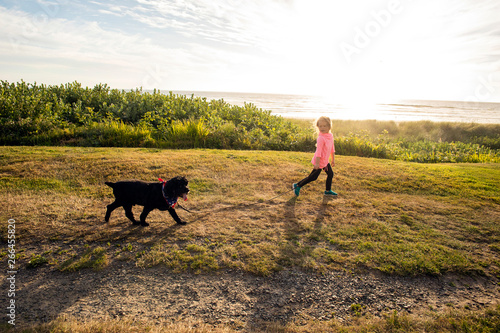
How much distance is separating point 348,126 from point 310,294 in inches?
801

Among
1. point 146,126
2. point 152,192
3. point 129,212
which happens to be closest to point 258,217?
point 152,192

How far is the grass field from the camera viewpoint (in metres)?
3.99

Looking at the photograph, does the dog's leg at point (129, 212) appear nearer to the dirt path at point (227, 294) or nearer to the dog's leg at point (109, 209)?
the dog's leg at point (109, 209)

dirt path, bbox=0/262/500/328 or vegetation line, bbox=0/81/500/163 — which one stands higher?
vegetation line, bbox=0/81/500/163

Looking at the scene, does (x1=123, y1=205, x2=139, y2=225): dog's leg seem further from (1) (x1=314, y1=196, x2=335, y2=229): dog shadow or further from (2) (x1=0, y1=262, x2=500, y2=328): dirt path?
(1) (x1=314, y1=196, x2=335, y2=229): dog shadow

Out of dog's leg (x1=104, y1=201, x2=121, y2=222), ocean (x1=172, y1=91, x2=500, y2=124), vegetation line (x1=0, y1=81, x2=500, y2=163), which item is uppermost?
ocean (x1=172, y1=91, x2=500, y2=124)

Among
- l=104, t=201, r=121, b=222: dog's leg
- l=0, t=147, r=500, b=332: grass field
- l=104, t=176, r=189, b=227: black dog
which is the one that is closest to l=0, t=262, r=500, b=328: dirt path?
l=0, t=147, r=500, b=332: grass field

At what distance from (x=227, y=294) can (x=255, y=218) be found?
2.08 metres

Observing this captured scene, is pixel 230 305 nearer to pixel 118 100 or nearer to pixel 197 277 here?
pixel 197 277

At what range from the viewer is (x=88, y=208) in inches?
212

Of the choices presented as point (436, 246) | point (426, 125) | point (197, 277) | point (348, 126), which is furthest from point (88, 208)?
point (426, 125)

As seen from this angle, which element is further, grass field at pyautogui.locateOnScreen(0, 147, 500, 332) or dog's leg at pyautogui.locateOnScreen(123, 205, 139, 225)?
dog's leg at pyautogui.locateOnScreen(123, 205, 139, 225)

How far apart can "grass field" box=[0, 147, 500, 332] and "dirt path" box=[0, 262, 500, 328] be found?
188mm

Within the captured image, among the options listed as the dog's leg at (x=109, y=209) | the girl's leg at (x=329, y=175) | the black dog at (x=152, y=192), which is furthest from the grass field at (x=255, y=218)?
the black dog at (x=152, y=192)
